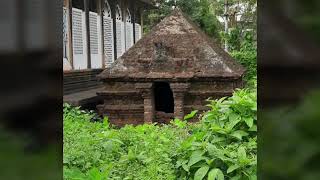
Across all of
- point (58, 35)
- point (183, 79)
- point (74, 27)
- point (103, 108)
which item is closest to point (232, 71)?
point (183, 79)

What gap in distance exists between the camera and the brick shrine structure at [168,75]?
9641mm

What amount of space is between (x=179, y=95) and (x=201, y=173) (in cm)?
645

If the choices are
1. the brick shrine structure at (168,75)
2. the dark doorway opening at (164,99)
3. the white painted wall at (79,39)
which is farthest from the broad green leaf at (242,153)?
the white painted wall at (79,39)

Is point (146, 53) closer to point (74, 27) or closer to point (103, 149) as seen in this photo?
point (74, 27)

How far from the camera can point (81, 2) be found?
13.2 metres

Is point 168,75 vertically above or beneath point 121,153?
above

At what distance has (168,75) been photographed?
963 centimetres

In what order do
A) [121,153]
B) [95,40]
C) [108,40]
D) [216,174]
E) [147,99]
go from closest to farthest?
1. [216,174]
2. [121,153]
3. [147,99]
4. [95,40]
5. [108,40]

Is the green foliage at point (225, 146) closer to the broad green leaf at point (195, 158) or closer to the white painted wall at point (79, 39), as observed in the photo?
the broad green leaf at point (195, 158)

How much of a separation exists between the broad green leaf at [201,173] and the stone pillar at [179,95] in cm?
630

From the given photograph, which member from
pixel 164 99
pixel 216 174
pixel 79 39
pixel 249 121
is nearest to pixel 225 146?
pixel 249 121

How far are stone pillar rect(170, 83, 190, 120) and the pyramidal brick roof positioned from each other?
17cm

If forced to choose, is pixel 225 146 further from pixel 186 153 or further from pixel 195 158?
pixel 195 158
